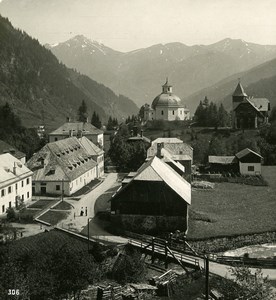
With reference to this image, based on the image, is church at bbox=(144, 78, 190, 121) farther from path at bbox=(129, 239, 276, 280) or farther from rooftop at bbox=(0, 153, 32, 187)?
path at bbox=(129, 239, 276, 280)

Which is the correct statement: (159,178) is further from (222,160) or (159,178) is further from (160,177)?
(222,160)

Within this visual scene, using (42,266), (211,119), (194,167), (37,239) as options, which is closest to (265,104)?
(211,119)

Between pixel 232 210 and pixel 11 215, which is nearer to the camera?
pixel 11 215

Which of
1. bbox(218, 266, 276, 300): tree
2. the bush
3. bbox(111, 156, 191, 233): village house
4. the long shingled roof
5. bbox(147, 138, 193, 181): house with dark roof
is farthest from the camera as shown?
bbox(147, 138, 193, 181): house with dark roof

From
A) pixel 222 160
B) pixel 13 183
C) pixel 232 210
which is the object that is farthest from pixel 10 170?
pixel 222 160

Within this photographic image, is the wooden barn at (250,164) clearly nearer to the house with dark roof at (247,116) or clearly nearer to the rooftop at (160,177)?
the rooftop at (160,177)

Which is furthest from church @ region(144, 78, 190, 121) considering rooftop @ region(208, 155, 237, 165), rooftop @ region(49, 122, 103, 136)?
rooftop @ region(208, 155, 237, 165)

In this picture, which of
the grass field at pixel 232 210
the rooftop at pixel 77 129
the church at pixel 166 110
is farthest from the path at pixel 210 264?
the church at pixel 166 110
